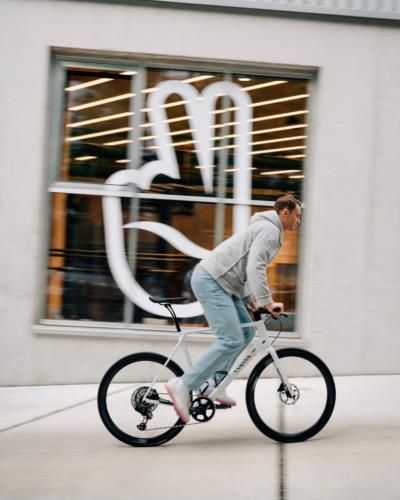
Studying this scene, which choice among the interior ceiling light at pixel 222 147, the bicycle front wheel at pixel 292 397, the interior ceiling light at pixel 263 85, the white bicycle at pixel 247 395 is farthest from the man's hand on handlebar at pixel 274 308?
the interior ceiling light at pixel 263 85

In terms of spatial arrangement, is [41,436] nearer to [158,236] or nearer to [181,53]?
[158,236]

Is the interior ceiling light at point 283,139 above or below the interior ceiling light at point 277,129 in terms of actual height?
below

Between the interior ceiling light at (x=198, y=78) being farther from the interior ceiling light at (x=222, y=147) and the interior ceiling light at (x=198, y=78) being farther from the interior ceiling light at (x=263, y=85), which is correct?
the interior ceiling light at (x=222, y=147)

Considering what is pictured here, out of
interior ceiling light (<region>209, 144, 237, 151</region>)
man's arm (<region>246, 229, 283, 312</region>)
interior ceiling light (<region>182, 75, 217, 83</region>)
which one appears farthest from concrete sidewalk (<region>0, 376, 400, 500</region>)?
interior ceiling light (<region>182, 75, 217, 83</region>)

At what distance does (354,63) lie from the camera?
8.30 metres

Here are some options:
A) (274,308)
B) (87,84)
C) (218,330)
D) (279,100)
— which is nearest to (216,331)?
(218,330)

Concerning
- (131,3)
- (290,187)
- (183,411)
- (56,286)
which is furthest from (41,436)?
(131,3)

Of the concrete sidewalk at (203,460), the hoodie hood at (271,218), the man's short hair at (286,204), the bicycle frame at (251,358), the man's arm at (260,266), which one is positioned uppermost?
the man's short hair at (286,204)

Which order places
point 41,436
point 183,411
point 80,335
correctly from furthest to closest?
point 80,335, point 41,436, point 183,411

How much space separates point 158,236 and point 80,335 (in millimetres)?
1341

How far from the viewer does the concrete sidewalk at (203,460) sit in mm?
4688

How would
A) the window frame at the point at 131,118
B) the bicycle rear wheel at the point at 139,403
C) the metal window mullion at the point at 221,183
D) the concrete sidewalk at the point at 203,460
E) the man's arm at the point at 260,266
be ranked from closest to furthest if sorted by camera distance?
the concrete sidewalk at the point at 203,460
the man's arm at the point at 260,266
the bicycle rear wheel at the point at 139,403
the window frame at the point at 131,118
the metal window mullion at the point at 221,183

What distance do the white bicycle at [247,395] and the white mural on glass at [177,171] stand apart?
2619mm

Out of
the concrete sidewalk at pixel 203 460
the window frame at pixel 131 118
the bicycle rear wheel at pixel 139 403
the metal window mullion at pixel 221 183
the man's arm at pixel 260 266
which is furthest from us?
the metal window mullion at pixel 221 183
